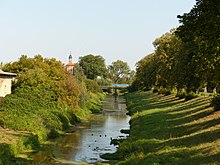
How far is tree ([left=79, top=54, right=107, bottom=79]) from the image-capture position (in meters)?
175

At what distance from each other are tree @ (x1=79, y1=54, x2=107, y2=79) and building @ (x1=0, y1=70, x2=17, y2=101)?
4897 inches

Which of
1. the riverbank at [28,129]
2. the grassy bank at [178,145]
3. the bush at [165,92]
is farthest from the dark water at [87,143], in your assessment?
the bush at [165,92]

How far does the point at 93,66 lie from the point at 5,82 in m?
129

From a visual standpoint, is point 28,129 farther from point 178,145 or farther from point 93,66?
point 93,66

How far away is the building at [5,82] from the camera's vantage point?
45.8 metres

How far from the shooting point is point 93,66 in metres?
176

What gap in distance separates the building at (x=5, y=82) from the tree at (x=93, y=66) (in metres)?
124

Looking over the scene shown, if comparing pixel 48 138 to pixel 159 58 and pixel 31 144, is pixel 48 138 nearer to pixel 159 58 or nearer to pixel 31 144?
pixel 31 144

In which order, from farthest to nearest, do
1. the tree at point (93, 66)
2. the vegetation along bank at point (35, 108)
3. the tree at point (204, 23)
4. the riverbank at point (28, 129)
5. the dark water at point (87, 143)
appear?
the tree at point (93, 66), the vegetation along bank at point (35, 108), the dark water at point (87, 143), the riverbank at point (28, 129), the tree at point (204, 23)

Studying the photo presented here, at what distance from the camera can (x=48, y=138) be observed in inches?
1428

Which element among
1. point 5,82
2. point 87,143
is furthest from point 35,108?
point 87,143

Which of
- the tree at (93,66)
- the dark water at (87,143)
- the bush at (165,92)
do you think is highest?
the tree at (93,66)

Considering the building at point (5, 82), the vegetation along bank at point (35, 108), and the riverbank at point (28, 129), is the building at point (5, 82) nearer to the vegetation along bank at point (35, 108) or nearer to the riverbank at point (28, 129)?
the vegetation along bank at point (35, 108)

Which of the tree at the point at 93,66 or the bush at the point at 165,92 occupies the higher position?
the tree at the point at 93,66
